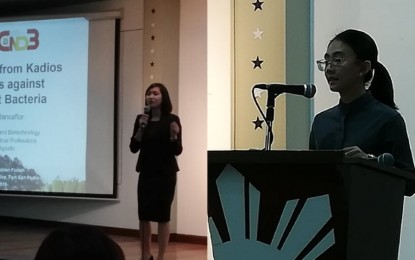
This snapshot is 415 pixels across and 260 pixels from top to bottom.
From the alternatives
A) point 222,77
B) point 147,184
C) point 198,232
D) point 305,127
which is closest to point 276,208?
point 305,127

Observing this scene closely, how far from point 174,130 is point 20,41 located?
2.94 m

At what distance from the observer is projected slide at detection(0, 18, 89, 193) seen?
19.4 ft

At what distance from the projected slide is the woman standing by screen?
2103 mm

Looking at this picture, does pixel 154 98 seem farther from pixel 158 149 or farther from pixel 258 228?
pixel 258 228

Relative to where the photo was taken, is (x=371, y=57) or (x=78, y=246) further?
(x=371, y=57)

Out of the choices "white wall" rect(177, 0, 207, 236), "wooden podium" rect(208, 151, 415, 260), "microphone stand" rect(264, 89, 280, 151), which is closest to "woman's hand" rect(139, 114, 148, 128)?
"white wall" rect(177, 0, 207, 236)

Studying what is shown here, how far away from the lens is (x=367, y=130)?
4.56ft

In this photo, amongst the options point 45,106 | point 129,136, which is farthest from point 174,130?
point 45,106

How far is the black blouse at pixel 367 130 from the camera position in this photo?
1.36m

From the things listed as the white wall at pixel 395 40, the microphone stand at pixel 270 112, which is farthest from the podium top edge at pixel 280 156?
the white wall at pixel 395 40

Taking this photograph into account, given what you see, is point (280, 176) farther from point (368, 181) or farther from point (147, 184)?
point (147, 184)

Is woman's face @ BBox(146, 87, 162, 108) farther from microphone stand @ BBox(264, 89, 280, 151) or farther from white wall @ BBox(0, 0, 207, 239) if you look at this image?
microphone stand @ BBox(264, 89, 280, 151)

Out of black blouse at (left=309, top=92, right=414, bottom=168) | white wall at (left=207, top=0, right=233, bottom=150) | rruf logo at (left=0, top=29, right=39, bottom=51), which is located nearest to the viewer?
black blouse at (left=309, top=92, right=414, bottom=168)

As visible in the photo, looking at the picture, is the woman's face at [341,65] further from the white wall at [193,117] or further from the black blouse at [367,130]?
the white wall at [193,117]
